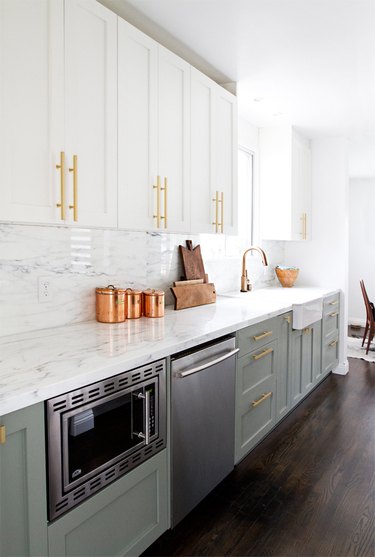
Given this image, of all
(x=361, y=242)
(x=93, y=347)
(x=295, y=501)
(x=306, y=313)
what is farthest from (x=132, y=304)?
(x=361, y=242)

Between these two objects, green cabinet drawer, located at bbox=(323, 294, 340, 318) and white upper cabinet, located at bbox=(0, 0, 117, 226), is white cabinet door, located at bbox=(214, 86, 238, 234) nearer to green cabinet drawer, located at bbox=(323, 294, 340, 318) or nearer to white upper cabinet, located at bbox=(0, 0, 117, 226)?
white upper cabinet, located at bbox=(0, 0, 117, 226)

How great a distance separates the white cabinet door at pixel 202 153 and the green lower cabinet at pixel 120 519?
56.7 inches

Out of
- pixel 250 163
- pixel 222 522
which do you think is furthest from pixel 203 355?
pixel 250 163

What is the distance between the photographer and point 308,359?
3615mm

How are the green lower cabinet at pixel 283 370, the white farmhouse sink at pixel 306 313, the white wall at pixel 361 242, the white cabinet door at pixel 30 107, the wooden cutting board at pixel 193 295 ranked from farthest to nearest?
1. the white wall at pixel 361 242
2. the white farmhouse sink at pixel 306 313
3. the green lower cabinet at pixel 283 370
4. the wooden cutting board at pixel 193 295
5. the white cabinet door at pixel 30 107

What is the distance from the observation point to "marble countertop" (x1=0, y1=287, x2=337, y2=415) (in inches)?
51.0

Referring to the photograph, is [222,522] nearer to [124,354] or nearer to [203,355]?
[203,355]

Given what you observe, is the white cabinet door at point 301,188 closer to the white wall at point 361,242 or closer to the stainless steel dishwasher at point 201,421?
the stainless steel dishwasher at point 201,421

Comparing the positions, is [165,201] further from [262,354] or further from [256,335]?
[262,354]

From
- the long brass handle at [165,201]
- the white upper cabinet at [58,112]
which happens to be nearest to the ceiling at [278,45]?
the white upper cabinet at [58,112]

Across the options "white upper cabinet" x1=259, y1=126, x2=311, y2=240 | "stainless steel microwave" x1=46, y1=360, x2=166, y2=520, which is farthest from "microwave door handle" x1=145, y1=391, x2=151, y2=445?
"white upper cabinet" x1=259, y1=126, x2=311, y2=240

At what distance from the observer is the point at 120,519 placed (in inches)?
63.1

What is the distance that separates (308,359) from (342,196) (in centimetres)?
190

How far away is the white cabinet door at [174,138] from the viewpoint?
231cm
